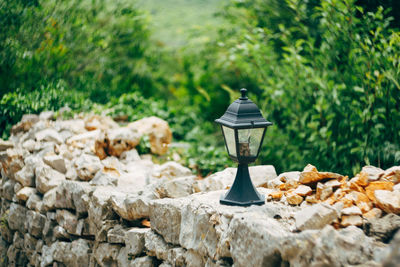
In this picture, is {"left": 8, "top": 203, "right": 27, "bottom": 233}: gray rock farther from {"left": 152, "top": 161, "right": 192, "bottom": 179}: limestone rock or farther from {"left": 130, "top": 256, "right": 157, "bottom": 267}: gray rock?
{"left": 130, "top": 256, "right": 157, "bottom": 267}: gray rock

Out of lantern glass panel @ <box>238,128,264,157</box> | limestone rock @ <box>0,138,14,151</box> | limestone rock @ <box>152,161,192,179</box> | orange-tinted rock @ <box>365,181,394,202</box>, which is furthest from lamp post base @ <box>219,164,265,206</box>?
limestone rock @ <box>0,138,14,151</box>

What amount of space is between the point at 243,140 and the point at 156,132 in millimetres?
2851

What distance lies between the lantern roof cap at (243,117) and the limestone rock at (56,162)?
8.30ft

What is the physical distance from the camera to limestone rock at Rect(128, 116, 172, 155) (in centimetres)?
552

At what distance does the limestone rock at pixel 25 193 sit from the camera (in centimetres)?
482

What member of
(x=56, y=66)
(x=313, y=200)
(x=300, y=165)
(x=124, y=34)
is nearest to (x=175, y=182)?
(x=313, y=200)

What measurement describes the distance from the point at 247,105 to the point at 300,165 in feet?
6.91

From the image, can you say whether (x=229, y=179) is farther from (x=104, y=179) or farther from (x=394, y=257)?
(x=394, y=257)

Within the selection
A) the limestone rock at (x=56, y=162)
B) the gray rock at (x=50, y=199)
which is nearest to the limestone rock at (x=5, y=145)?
the limestone rock at (x=56, y=162)

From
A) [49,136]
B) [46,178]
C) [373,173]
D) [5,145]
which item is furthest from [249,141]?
[5,145]

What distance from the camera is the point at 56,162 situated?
4762 millimetres

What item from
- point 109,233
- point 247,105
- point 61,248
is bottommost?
point 61,248

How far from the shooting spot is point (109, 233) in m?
3.66

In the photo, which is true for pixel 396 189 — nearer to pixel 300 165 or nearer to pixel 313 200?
pixel 313 200
